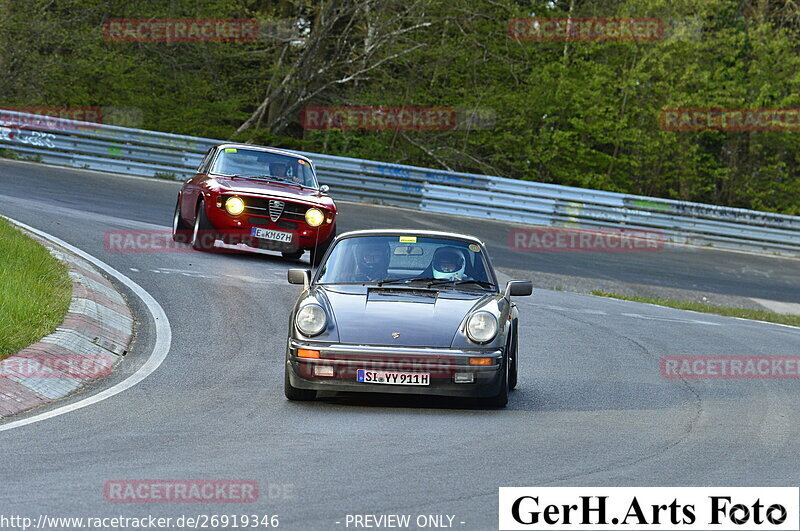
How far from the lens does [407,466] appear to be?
264 inches

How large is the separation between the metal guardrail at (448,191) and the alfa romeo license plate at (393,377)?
59.1 ft

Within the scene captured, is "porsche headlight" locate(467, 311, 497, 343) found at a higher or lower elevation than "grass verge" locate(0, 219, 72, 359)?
higher

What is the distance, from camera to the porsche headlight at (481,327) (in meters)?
8.76

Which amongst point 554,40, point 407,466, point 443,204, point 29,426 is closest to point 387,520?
point 407,466

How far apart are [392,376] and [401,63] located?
79.2 feet

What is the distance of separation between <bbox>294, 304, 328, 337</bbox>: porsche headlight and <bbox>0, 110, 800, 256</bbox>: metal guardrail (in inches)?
691

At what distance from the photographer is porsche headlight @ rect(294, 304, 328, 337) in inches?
346

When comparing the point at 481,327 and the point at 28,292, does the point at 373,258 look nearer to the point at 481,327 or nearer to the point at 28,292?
the point at 481,327
